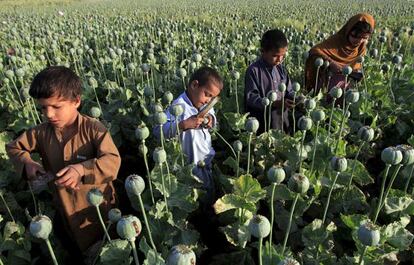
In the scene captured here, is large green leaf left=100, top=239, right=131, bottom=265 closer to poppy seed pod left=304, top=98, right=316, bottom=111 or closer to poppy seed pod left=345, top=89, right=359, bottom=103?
poppy seed pod left=304, top=98, right=316, bottom=111

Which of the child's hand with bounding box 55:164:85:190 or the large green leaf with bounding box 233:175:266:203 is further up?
the child's hand with bounding box 55:164:85:190

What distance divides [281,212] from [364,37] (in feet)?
10.8

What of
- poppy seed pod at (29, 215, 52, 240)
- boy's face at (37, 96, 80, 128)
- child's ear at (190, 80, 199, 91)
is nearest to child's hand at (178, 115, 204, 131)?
child's ear at (190, 80, 199, 91)

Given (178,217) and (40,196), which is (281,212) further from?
(40,196)

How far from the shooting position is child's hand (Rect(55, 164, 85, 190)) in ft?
7.48

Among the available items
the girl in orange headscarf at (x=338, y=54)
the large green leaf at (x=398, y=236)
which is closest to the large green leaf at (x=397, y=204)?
the large green leaf at (x=398, y=236)

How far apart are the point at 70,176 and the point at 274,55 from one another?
262 cm

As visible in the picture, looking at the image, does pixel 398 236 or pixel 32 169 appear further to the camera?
pixel 32 169

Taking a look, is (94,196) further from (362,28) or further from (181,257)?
(362,28)

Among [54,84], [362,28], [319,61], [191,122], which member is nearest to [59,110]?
[54,84]

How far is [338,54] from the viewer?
5363mm

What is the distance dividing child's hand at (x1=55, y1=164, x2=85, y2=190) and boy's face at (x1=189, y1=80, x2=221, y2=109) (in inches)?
48.2

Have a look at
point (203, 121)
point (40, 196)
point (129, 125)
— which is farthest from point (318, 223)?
point (129, 125)

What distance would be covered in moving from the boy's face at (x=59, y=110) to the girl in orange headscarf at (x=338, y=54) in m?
3.59
